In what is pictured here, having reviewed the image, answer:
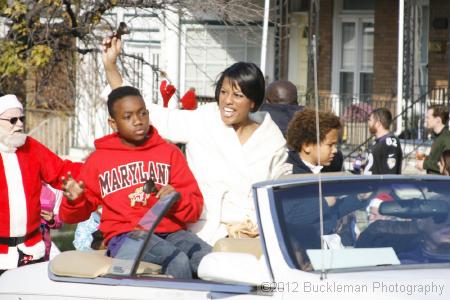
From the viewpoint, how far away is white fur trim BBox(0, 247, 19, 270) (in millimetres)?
6816

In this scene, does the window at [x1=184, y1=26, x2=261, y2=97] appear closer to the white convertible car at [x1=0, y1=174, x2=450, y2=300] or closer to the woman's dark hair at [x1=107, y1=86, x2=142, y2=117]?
the woman's dark hair at [x1=107, y1=86, x2=142, y2=117]

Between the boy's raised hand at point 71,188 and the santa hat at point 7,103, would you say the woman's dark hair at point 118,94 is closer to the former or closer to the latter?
the boy's raised hand at point 71,188

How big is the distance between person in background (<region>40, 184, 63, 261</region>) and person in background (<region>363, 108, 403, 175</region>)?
4.95 metres

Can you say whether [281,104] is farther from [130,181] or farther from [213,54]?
[213,54]

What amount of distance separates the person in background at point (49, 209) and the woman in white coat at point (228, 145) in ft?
4.43

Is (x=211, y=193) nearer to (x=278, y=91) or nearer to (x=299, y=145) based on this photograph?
(x=299, y=145)

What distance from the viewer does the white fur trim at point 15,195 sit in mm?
6816

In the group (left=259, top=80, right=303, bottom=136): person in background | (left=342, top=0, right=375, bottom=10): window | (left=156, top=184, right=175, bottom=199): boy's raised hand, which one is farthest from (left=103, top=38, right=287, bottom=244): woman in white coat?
(left=342, top=0, right=375, bottom=10): window

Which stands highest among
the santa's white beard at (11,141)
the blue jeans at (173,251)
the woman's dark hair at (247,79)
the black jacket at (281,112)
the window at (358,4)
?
the window at (358,4)

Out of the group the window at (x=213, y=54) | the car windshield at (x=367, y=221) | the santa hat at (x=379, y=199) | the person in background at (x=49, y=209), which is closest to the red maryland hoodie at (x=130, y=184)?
the car windshield at (x=367, y=221)

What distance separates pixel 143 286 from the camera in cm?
522

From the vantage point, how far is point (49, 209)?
7.66 m

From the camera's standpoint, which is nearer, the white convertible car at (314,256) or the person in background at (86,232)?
the white convertible car at (314,256)

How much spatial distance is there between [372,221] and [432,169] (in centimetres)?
718
